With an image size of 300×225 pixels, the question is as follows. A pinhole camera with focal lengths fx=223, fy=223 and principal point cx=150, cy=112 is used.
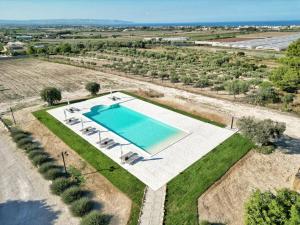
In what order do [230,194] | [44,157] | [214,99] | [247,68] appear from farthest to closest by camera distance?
1. [247,68]
2. [214,99]
3. [44,157]
4. [230,194]

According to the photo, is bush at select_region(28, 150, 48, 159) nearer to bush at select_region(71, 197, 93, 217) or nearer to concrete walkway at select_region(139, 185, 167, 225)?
bush at select_region(71, 197, 93, 217)

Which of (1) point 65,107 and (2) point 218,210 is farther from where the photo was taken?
(1) point 65,107

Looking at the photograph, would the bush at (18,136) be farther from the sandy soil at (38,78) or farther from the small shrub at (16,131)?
the sandy soil at (38,78)

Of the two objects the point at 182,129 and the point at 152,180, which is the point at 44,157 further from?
the point at 182,129

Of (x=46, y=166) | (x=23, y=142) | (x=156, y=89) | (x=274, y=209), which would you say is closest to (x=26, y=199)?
(x=46, y=166)

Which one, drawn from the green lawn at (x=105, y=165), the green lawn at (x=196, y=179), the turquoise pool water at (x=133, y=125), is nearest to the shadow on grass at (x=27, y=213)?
the green lawn at (x=105, y=165)

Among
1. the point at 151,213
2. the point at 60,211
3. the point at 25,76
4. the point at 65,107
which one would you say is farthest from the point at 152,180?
the point at 25,76
